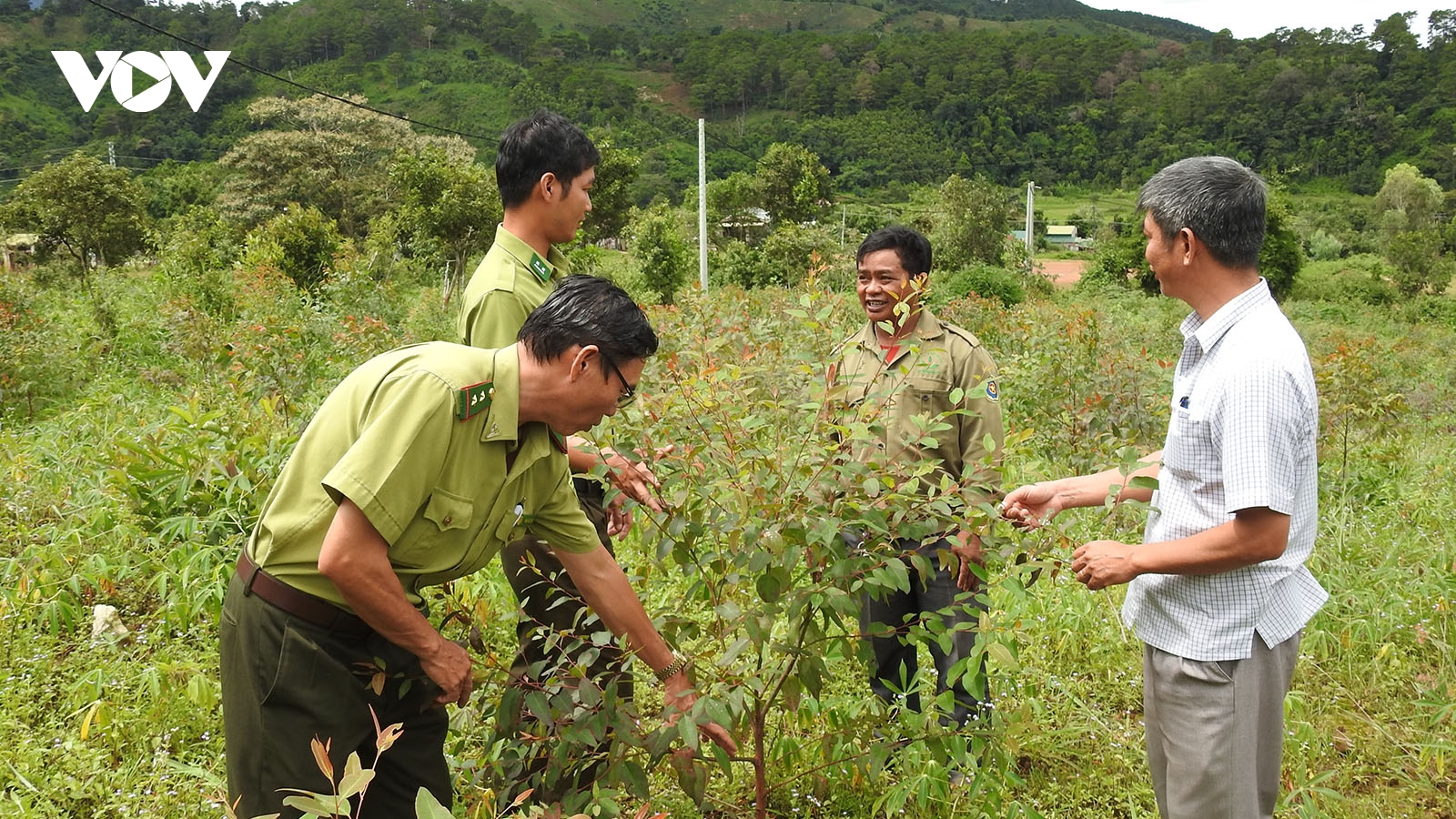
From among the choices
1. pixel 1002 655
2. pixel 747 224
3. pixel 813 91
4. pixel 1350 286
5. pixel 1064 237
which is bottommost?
pixel 1350 286

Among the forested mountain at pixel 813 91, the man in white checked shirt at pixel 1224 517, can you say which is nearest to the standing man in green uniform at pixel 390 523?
the man in white checked shirt at pixel 1224 517

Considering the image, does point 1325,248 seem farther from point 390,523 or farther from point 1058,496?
point 390,523

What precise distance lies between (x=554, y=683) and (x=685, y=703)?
26 cm

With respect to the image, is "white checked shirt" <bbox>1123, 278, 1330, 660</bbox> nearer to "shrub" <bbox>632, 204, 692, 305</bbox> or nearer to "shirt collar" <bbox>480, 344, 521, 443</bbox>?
"shirt collar" <bbox>480, 344, 521, 443</bbox>

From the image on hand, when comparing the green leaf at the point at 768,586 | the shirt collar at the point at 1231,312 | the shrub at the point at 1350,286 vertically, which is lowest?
the shrub at the point at 1350,286

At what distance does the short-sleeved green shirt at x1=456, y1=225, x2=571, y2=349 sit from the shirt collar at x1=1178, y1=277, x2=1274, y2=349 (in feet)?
4.61

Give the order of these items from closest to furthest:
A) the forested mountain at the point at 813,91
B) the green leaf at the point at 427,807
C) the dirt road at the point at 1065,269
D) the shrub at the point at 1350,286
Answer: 1. the green leaf at the point at 427,807
2. the shrub at the point at 1350,286
3. the dirt road at the point at 1065,269
4. the forested mountain at the point at 813,91

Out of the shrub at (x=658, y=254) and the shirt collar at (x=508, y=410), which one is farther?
the shrub at (x=658, y=254)

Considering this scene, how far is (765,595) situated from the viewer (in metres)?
1.75

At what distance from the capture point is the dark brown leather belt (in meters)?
1.69

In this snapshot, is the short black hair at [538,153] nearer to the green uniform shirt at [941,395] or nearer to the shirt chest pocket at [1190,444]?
the green uniform shirt at [941,395]

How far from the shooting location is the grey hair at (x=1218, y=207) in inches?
63.0

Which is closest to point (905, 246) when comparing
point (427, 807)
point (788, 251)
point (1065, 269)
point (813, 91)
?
point (427, 807)

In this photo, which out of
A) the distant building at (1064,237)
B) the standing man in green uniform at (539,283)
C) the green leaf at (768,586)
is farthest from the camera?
the distant building at (1064,237)
